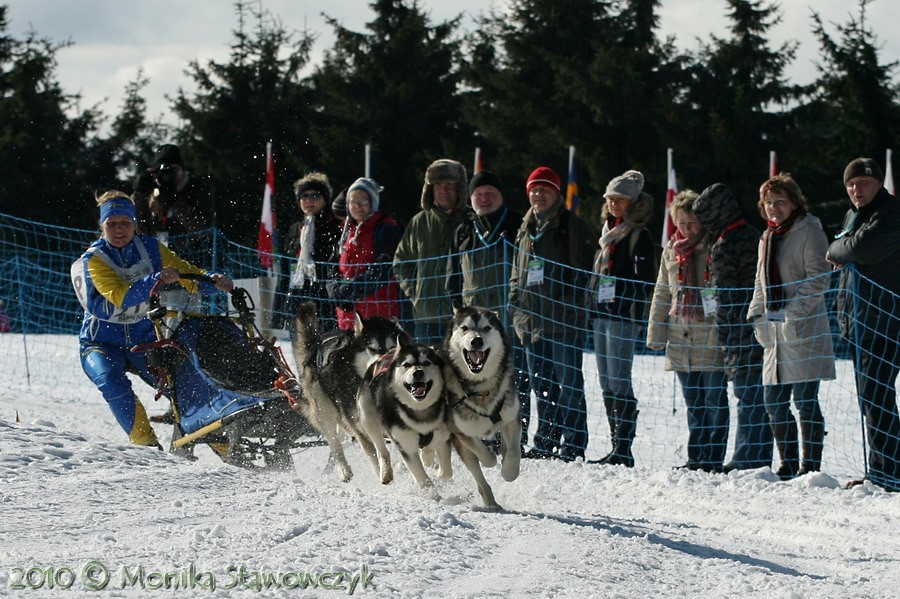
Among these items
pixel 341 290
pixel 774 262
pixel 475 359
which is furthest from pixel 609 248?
pixel 475 359

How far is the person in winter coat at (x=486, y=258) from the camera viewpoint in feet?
25.2

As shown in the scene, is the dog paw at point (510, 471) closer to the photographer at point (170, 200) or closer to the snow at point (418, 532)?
the snow at point (418, 532)

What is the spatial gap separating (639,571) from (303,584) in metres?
1.28

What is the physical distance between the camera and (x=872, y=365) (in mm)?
6559

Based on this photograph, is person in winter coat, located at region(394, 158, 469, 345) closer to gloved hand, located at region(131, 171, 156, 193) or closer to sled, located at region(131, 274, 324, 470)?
sled, located at region(131, 274, 324, 470)

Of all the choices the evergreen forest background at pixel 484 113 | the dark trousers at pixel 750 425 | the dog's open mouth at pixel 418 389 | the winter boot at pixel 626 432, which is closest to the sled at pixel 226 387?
the dog's open mouth at pixel 418 389

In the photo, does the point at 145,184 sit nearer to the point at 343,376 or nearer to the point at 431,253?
Result: the point at 431,253

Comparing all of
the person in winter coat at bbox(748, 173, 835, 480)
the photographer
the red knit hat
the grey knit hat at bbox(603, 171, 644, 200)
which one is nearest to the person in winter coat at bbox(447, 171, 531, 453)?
the red knit hat

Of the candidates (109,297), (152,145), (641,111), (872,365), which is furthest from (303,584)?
(152,145)

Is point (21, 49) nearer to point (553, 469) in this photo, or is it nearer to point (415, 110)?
point (415, 110)

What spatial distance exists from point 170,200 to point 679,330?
422 cm

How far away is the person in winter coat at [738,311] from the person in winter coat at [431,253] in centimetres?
163

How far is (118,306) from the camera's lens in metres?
6.58

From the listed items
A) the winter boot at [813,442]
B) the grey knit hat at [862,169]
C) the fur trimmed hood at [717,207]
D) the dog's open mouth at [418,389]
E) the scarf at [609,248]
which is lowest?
the winter boot at [813,442]
